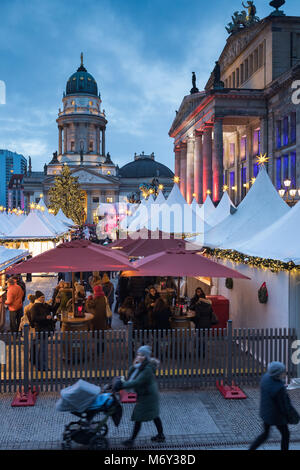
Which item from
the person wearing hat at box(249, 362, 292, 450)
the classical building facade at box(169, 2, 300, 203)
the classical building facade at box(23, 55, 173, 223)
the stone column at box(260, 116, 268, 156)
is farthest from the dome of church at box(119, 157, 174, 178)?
the person wearing hat at box(249, 362, 292, 450)

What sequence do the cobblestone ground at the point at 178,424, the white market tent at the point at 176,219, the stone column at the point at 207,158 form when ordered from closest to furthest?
the cobblestone ground at the point at 178,424
the white market tent at the point at 176,219
the stone column at the point at 207,158

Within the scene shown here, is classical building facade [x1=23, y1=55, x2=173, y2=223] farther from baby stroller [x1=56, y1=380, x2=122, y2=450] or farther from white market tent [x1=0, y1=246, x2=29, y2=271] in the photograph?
baby stroller [x1=56, y1=380, x2=122, y2=450]

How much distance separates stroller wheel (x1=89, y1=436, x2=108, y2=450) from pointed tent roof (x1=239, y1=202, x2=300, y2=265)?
16.8 ft

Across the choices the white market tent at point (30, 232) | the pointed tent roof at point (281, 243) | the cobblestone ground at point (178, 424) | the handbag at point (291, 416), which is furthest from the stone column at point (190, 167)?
the handbag at point (291, 416)

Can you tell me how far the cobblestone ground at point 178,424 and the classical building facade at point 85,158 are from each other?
10471cm

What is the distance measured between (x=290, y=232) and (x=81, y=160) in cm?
10749

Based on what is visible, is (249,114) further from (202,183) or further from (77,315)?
(77,315)

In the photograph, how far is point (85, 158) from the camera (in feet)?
388

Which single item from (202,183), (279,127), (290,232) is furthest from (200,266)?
(202,183)

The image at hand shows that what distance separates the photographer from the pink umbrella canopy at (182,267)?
10.3 meters

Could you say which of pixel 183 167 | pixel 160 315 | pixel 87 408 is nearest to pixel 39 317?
pixel 160 315

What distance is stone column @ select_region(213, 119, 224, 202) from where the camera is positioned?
40562 millimetres

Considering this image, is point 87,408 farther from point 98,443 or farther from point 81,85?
point 81,85

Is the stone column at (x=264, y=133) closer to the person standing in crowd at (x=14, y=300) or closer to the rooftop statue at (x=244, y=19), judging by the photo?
the rooftop statue at (x=244, y=19)
